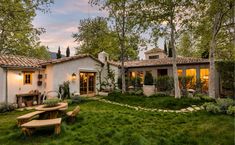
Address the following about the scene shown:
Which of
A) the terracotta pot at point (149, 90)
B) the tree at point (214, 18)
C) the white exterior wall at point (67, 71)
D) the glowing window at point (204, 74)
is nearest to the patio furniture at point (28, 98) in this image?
the white exterior wall at point (67, 71)

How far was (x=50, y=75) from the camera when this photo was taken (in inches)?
604

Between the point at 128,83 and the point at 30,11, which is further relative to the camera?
the point at 128,83

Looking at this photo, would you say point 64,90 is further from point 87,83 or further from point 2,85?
point 2,85

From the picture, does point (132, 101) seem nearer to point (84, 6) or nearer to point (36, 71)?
point (36, 71)

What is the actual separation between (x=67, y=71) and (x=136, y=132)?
11.3m

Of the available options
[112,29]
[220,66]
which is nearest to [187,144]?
[220,66]

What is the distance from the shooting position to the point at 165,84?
57.7 feet

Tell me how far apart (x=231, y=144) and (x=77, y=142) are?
13.6ft

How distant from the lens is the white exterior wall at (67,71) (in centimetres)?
1530

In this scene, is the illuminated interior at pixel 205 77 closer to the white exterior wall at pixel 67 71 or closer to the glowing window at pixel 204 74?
the glowing window at pixel 204 74

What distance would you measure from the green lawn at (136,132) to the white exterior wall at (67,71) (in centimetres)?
763

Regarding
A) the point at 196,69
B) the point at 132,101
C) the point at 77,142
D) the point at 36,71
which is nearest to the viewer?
the point at 77,142

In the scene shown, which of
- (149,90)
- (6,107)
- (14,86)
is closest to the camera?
(6,107)

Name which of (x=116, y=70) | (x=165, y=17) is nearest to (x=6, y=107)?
(x=165, y=17)
